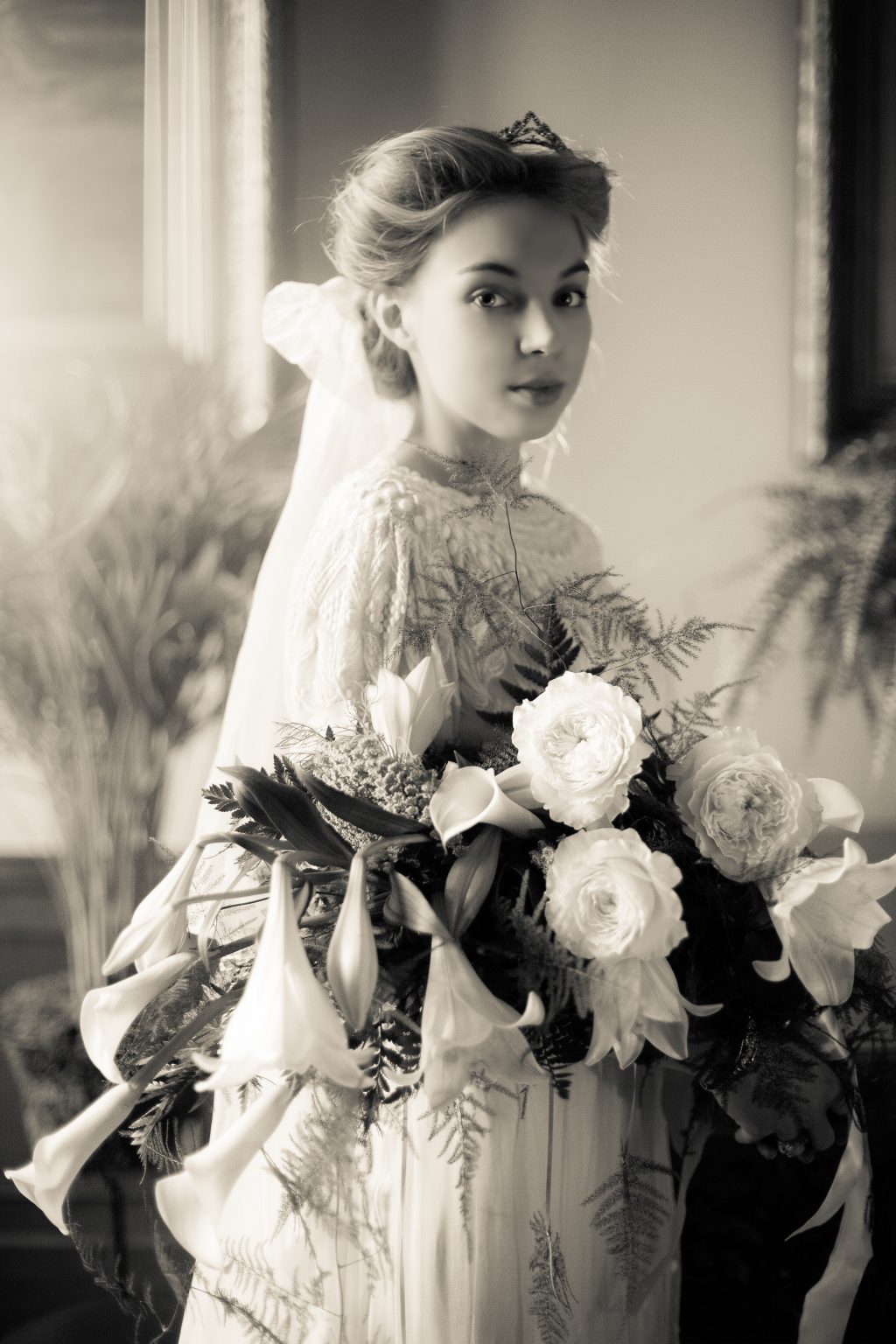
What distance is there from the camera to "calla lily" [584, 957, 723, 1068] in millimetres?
541

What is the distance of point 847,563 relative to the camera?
50.7 inches

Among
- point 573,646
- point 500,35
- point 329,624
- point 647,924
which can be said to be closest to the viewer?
point 647,924

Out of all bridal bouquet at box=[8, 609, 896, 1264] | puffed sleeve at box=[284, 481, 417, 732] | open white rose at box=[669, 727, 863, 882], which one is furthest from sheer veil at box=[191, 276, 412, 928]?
open white rose at box=[669, 727, 863, 882]

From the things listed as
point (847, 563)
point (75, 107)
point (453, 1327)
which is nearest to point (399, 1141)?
point (453, 1327)

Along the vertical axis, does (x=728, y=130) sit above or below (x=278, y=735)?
above

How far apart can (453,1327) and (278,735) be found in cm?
43

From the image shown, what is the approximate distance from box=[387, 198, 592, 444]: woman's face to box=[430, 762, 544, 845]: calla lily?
41cm

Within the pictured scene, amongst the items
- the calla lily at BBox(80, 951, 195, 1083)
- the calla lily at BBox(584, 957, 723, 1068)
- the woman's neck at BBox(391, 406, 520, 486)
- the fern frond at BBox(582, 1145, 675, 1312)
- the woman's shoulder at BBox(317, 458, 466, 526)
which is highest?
the woman's neck at BBox(391, 406, 520, 486)

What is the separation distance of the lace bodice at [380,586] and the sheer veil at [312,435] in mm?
82

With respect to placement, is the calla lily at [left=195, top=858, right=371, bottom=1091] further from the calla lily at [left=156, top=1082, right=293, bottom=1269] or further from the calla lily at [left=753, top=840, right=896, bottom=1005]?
the calla lily at [left=753, top=840, right=896, bottom=1005]

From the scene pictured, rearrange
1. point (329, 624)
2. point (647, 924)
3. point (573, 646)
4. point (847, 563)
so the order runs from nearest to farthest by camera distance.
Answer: point (647, 924), point (573, 646), point (329, 624), point (847, 563)

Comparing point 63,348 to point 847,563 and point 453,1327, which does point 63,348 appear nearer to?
point 847,563

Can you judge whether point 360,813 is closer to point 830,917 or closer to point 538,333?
point 830,917

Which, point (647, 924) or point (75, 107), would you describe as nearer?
point (647, 924)
